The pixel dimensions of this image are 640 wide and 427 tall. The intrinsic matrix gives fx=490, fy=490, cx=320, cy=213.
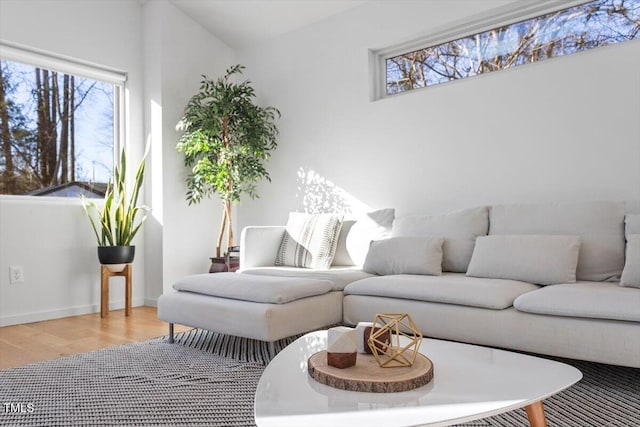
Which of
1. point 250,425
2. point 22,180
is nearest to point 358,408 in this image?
point 250,425

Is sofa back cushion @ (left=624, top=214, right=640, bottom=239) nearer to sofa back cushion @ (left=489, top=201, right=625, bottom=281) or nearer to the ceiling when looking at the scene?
sofa back cushion @ (left=489, top=201, right=625, bottom=281)

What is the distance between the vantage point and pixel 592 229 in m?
2.63

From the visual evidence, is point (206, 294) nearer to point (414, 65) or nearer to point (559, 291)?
point (559, 291)

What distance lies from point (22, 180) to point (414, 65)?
3.20m

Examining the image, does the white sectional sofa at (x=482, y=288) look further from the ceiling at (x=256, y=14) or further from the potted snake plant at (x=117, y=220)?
the ceiling at (x=256, y=14)

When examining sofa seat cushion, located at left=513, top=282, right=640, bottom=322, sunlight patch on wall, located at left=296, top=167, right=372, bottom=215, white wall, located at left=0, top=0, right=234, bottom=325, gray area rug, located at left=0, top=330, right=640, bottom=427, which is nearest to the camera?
gray area rug, located at left=0, top=330, right=640, bottom=427

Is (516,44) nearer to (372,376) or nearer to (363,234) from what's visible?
(363,234)

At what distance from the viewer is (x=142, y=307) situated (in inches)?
172

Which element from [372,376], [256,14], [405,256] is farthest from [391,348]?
[256,14]

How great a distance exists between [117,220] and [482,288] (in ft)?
9.59

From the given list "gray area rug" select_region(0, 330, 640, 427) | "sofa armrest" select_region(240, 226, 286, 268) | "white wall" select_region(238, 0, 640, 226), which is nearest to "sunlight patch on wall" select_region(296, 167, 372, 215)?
"white wall" select_region(238, 0, 640, 226)

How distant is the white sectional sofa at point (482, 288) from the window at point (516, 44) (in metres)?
1.12

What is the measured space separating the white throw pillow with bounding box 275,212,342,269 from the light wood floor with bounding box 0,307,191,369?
910mm

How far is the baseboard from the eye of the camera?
3600 mm
